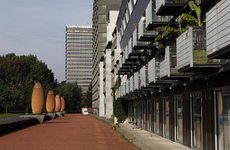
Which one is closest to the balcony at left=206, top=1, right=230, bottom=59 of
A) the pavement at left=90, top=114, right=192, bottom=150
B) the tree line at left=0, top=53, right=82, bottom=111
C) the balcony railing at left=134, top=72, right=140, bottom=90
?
the pavement at left=90, top=114, right=192, bottom=150

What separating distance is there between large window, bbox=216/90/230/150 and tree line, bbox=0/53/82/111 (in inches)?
3289

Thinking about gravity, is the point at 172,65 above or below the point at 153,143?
above

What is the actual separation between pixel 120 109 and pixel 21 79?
2814 inches

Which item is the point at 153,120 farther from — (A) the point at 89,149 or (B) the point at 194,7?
(B) the point at 194,7

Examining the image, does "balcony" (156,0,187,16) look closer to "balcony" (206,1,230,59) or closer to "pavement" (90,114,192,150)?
"balcony" (206,1,230,59)

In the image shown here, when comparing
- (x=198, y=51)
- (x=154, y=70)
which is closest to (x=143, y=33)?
(x=154, y=70)

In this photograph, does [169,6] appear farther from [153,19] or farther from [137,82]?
[137,82]

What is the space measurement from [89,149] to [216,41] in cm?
775

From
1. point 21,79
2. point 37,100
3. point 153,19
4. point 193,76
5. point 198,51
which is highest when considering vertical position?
point 21,79

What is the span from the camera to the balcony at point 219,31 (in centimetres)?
826

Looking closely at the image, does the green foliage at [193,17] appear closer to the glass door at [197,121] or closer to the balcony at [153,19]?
the glass door at [197,121]

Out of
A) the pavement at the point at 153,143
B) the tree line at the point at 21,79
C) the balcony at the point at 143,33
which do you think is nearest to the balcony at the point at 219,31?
the pavement at the point at 153,143

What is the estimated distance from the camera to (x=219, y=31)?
28.7 ft

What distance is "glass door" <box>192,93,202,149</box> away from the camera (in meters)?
13.6
